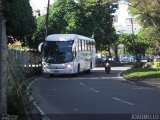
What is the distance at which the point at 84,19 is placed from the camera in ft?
233

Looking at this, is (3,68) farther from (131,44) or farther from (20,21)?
(131,44)

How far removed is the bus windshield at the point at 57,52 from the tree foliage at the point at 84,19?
49.5 ft

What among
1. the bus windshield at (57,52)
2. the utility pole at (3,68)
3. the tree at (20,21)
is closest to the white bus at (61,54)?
the bus windshield at (57,52)

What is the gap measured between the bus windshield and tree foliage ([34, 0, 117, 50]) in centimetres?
1509

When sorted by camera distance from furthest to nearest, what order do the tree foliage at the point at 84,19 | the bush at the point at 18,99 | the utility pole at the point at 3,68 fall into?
the tree foliage at the point at 84,19 < the bush at the point at 18,99 < the utility pole at the point at 3,68

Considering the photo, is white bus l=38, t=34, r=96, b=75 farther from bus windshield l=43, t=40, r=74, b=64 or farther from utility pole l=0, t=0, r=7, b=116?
utility pole l=0, t=0, r=7, b=116

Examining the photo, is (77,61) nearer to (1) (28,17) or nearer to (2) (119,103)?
(1) (28,17)

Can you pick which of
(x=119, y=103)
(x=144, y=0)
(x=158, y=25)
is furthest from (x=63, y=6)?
(x=119, y=103)

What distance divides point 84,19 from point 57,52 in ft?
107

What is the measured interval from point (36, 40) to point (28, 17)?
14063mm

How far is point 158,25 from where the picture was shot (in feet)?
182

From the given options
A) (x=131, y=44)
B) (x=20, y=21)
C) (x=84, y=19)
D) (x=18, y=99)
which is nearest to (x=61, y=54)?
(x=20, y=21)

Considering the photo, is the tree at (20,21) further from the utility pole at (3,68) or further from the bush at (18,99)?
the utility pole at (3,68)

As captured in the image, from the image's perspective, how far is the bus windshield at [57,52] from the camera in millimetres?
38562
